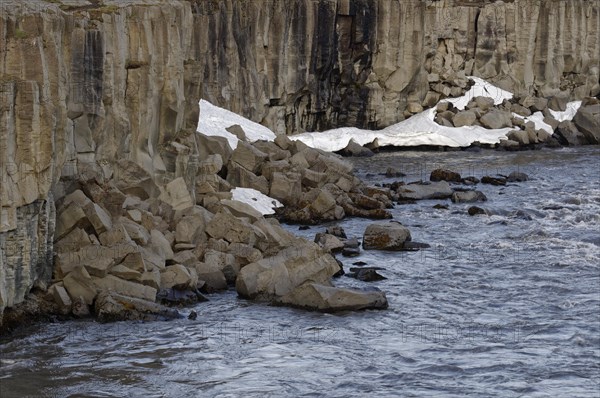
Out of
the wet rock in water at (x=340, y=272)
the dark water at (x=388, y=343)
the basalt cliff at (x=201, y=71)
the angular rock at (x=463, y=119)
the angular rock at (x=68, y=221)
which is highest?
the basalt cliff at (x=201, y=71)

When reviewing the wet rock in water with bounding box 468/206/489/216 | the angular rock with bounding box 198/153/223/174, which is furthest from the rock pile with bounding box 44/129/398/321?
the wet rock in water with bounding box 468/206/489/216

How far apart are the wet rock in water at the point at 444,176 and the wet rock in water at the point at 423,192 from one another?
392cm

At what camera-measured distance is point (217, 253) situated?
32156 millimetres

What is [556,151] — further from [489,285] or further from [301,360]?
[301,360]

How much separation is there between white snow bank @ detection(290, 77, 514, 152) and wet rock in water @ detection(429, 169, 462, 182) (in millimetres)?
11990

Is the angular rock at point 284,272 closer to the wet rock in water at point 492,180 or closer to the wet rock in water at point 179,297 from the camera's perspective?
the wet rock in water at point 179,297

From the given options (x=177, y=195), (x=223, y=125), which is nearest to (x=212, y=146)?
(x=223, y=125)

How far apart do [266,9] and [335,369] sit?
4381 centimetres

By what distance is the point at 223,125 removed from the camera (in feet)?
163

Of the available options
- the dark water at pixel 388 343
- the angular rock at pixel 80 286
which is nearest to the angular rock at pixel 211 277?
the dark water at pixel 388 343

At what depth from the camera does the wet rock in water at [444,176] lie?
52844mm

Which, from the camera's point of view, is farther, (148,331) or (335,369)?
(148,331)

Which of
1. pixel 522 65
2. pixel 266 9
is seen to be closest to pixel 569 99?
pixel 522 65

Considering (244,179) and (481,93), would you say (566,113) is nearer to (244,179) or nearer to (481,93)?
(481,93)
